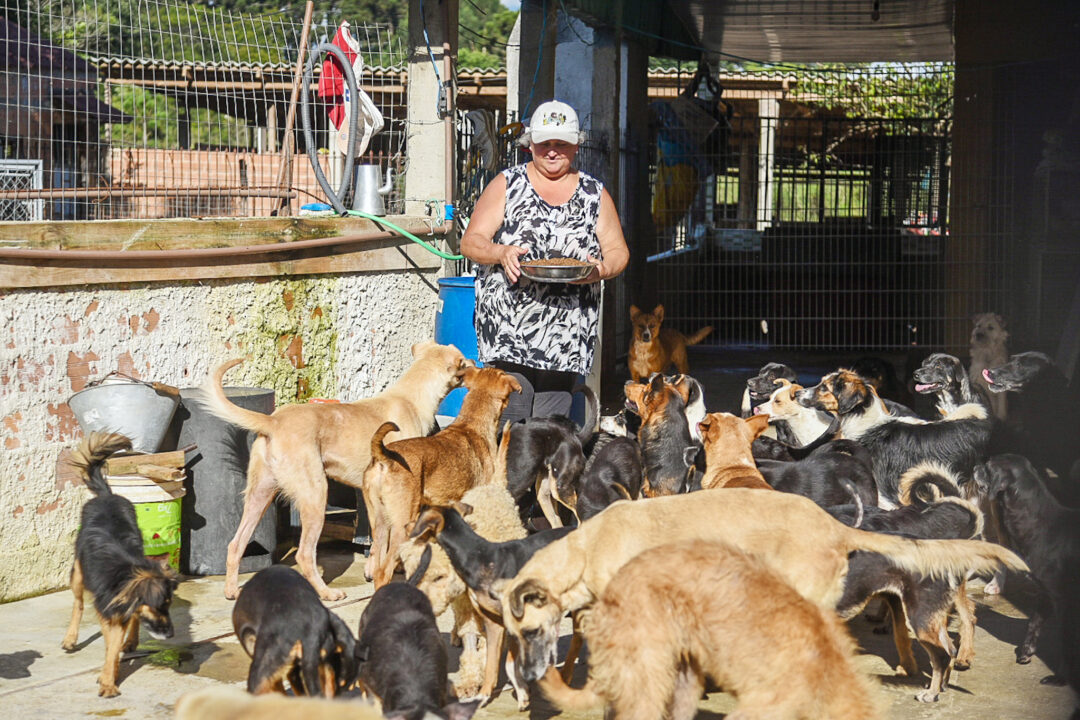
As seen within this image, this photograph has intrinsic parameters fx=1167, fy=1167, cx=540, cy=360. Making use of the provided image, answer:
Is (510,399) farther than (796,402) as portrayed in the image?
No

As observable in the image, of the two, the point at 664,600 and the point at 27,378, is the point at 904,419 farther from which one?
the point at 27,378

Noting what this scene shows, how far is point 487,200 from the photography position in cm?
661

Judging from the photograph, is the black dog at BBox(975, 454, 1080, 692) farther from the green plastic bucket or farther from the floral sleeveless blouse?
the green plastic bucket

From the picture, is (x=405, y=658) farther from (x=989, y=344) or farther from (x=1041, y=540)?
(x=989, y=344)

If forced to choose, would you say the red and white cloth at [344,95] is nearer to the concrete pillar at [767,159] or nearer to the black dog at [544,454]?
the black dog at [544,454]

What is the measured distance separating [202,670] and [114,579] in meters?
0.60

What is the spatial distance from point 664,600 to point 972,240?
10.4 m

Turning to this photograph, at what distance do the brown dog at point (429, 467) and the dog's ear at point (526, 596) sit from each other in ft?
4.71

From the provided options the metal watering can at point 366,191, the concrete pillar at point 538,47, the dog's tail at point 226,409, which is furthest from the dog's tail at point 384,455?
the concrete pillar at point 538,47

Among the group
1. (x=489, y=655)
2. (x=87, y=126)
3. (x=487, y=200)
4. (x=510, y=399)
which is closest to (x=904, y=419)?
(x=510, y=399)

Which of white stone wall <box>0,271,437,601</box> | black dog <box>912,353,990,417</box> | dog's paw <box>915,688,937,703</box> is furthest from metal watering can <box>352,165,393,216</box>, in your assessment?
dog's paw <box>915,688,937,703</box>

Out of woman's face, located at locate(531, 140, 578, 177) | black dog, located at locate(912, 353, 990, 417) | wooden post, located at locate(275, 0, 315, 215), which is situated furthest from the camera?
wooden post, located at locate(275, 0, 315, 215)

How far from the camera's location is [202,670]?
5.04 meters

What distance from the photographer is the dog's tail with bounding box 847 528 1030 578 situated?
423cm
